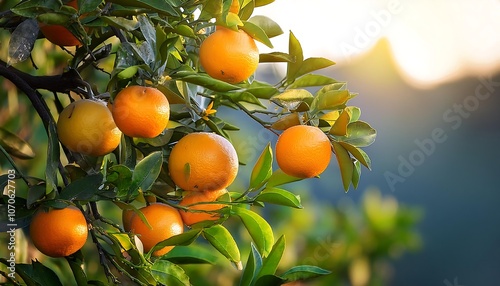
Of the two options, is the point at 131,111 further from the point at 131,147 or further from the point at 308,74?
the point at 308,74

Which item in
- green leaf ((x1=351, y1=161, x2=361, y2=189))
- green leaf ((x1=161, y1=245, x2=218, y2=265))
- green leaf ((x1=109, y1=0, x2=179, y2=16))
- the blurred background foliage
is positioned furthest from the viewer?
the blurred background foliage

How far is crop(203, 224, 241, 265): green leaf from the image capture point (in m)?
0.87

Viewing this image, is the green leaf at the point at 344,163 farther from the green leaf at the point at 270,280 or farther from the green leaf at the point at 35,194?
the green leaf at the point at 35,194

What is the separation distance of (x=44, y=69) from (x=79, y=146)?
674 mm

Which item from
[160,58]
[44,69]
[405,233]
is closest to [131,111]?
[160,58]

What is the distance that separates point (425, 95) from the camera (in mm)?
3730

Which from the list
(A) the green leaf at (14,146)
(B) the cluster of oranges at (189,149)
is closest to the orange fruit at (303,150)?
(B) the cluster of oranges at (189,149)

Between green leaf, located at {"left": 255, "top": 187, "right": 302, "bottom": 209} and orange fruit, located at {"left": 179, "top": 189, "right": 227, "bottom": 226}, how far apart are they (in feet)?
0.16

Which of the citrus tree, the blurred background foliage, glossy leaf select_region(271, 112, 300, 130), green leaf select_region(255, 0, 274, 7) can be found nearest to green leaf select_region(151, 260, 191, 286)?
the citrus tree

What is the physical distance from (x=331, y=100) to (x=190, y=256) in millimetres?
343

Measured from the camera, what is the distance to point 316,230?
157 cm

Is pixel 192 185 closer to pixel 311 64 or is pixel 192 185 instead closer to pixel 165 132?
pixel 165 132

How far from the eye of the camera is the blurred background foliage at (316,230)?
1413 millimetres

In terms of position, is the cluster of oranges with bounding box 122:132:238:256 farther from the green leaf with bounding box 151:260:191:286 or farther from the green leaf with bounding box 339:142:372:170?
the green leaf with bounding box 339:142:372:170
